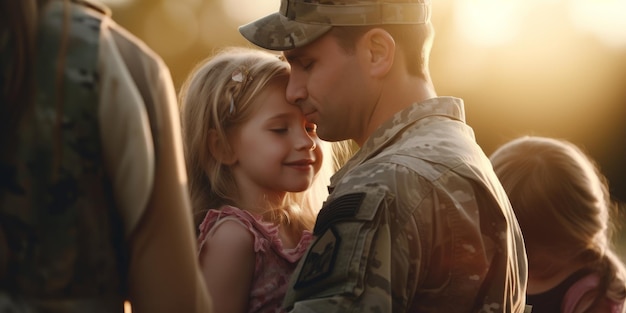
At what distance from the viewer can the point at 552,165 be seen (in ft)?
18.2

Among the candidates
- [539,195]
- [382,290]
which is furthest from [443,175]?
[539,195]

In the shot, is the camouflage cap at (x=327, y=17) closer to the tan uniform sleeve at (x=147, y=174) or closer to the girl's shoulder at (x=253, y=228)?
the girl's shoulder at (x=253, y=228)

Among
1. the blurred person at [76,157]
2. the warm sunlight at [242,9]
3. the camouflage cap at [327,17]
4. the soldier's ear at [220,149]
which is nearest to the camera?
the blurred person at [76,157]

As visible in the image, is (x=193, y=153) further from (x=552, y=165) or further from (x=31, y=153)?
(x=31, y=153)

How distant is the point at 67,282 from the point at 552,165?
3.40 metres

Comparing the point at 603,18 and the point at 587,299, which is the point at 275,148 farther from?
the point at 603,18

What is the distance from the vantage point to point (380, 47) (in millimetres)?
4133

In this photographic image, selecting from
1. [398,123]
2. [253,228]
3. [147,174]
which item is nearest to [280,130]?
[253,228]

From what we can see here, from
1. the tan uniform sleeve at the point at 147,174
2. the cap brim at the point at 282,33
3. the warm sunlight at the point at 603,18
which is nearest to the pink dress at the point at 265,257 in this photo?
the cap brim at the point at 282,33

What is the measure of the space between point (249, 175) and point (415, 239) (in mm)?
1283

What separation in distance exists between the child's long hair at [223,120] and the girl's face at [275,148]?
46 millimetres

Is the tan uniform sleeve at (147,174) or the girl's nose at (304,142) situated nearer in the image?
the tan uniform sleeve at (147,174)

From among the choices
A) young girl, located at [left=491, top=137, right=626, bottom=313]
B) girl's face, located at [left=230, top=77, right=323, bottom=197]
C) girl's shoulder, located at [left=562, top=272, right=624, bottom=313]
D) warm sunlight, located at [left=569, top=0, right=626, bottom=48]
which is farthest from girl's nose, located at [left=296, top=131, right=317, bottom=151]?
warm sunlight, located at [left=569, top=0, right=626, bottom=48]

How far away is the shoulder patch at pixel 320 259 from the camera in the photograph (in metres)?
3.38
